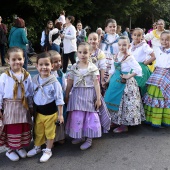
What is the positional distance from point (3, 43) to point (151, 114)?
691cm

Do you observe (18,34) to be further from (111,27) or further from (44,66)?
(44,66)

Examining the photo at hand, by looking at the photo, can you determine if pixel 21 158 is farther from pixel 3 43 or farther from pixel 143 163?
pixel 3 43

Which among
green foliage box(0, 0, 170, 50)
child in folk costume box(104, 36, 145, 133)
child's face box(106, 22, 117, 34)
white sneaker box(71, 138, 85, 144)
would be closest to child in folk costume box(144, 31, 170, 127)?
child in folk costume box(104, 36, 145, 133)

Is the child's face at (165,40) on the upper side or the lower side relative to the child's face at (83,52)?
upper

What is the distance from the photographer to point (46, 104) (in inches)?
125

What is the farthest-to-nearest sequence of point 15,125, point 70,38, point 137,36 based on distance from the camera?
point 70,38 < point 137,36 < point 15,125

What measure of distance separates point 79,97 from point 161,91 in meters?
1.50

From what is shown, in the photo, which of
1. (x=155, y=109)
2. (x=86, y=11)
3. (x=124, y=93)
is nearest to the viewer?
(x=124, y=93)

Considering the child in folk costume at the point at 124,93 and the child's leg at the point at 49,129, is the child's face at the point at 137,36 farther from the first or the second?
the child's leg at the point at 49,129


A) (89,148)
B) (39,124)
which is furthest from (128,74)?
(39,124)

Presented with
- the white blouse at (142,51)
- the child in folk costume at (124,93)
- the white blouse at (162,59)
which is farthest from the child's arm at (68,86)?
the white blouse at (162,59)

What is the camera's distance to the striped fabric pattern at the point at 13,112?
10.1ft

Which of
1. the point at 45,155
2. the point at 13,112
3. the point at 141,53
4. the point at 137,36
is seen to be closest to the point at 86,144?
the point at 45,155

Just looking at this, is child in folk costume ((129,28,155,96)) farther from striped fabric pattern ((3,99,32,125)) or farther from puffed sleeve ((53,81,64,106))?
striped fabric pattern ((3,99,32,125))
